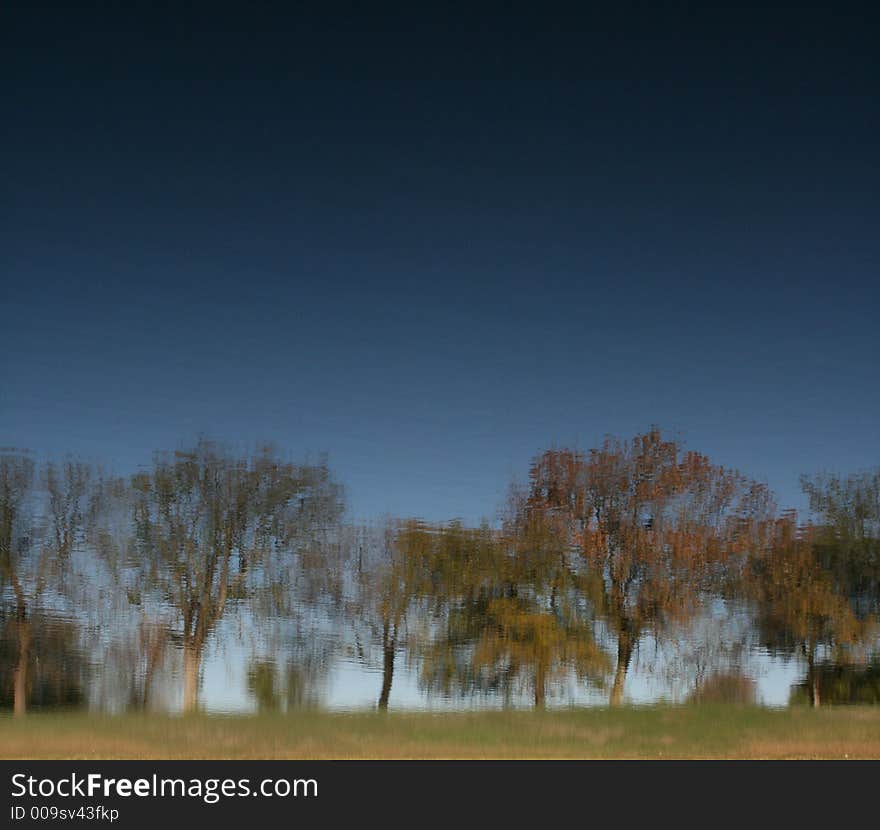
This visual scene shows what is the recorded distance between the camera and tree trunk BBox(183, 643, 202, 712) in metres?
7.65

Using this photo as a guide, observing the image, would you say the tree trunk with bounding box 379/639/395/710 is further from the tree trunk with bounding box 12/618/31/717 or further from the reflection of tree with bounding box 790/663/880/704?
the reflection of tree with bounding box 790/663/880/704

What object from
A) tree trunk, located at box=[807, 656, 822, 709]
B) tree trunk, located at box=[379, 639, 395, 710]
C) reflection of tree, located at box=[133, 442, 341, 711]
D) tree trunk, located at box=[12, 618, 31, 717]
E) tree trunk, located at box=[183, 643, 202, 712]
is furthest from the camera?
Answer: tree trunk, located at box=[807, 656, 822, 709]

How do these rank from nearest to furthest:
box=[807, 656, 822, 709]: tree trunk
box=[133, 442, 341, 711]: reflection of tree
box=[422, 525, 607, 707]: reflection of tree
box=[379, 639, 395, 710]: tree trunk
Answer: box=[133, 442, 341, 711]: reflection of tree, box=[379, 639, 395, 710]: tree trunk, box=[422, 525, 607, 707]: reflection of tree, box=[807, 656, 822, 709]: tree trunk

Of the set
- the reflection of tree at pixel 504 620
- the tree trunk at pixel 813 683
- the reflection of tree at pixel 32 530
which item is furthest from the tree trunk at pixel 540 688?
the reflection of tree at pixel 32 530

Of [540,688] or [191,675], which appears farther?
[540,688]

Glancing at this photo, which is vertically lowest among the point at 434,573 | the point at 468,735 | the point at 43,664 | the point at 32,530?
the point at 468,735

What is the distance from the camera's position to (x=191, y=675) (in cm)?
767

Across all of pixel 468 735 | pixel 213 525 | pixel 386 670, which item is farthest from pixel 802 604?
pixel 213 525

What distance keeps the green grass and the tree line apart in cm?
18

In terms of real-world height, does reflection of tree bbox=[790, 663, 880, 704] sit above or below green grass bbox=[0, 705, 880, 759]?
above

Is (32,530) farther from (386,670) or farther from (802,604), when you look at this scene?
(802,604)

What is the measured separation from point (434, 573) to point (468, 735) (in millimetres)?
1217

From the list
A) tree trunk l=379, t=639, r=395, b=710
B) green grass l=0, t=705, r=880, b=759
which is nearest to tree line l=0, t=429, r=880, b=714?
tree trunk l=379, t=639, r=395, b=710
